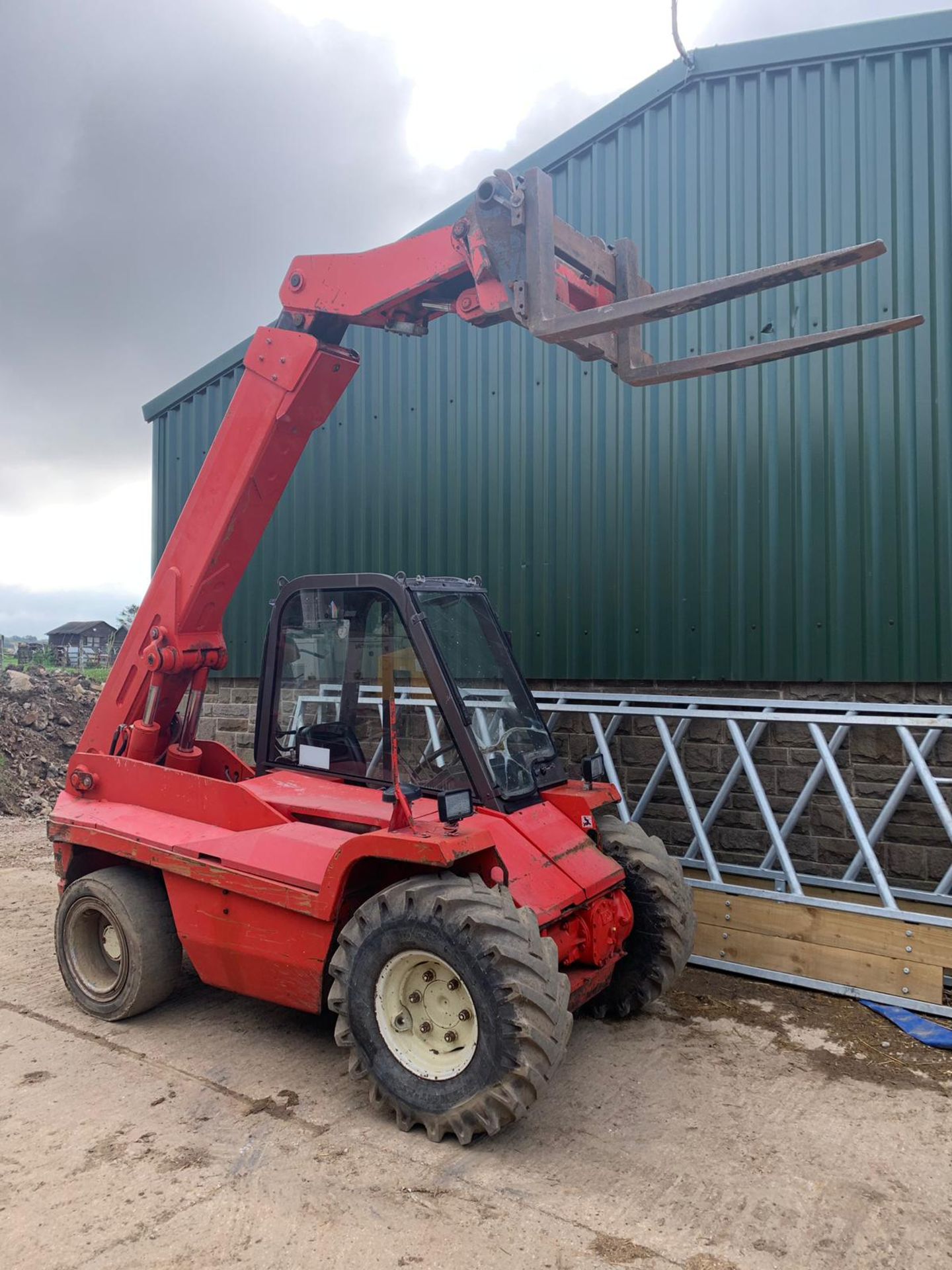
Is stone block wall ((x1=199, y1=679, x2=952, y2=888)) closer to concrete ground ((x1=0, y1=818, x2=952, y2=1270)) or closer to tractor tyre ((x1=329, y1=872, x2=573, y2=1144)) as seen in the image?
concrete ground ((x1=0, y1=818, x2=952, y2=1270))

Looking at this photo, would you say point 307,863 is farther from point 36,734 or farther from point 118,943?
point 36,734

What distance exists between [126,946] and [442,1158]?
7.45 feet

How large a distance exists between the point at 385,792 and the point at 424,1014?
3.51ft

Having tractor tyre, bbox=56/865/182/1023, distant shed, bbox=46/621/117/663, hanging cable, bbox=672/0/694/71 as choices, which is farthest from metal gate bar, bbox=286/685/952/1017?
distant shed, bbox=46/621/117/663

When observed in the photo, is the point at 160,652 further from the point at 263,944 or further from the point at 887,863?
the point at 887,863

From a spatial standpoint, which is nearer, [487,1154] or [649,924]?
[487,1154]

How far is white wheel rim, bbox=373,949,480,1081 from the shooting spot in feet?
12.8

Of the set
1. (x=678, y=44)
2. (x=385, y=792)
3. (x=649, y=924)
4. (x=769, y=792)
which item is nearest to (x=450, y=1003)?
(x=385, y=792)

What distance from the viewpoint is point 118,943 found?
527cm

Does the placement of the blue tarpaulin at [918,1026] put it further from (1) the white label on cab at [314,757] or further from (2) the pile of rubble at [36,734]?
(2) the pile of rubble at [36,734]

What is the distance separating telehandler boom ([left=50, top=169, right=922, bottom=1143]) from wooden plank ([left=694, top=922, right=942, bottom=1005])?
3.61 feet

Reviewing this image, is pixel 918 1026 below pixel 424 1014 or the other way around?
below

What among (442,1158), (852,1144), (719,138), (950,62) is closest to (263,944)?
(442,1158)

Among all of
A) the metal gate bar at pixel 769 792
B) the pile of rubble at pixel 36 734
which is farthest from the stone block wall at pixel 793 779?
the pile of rubble at pixel 36 734
